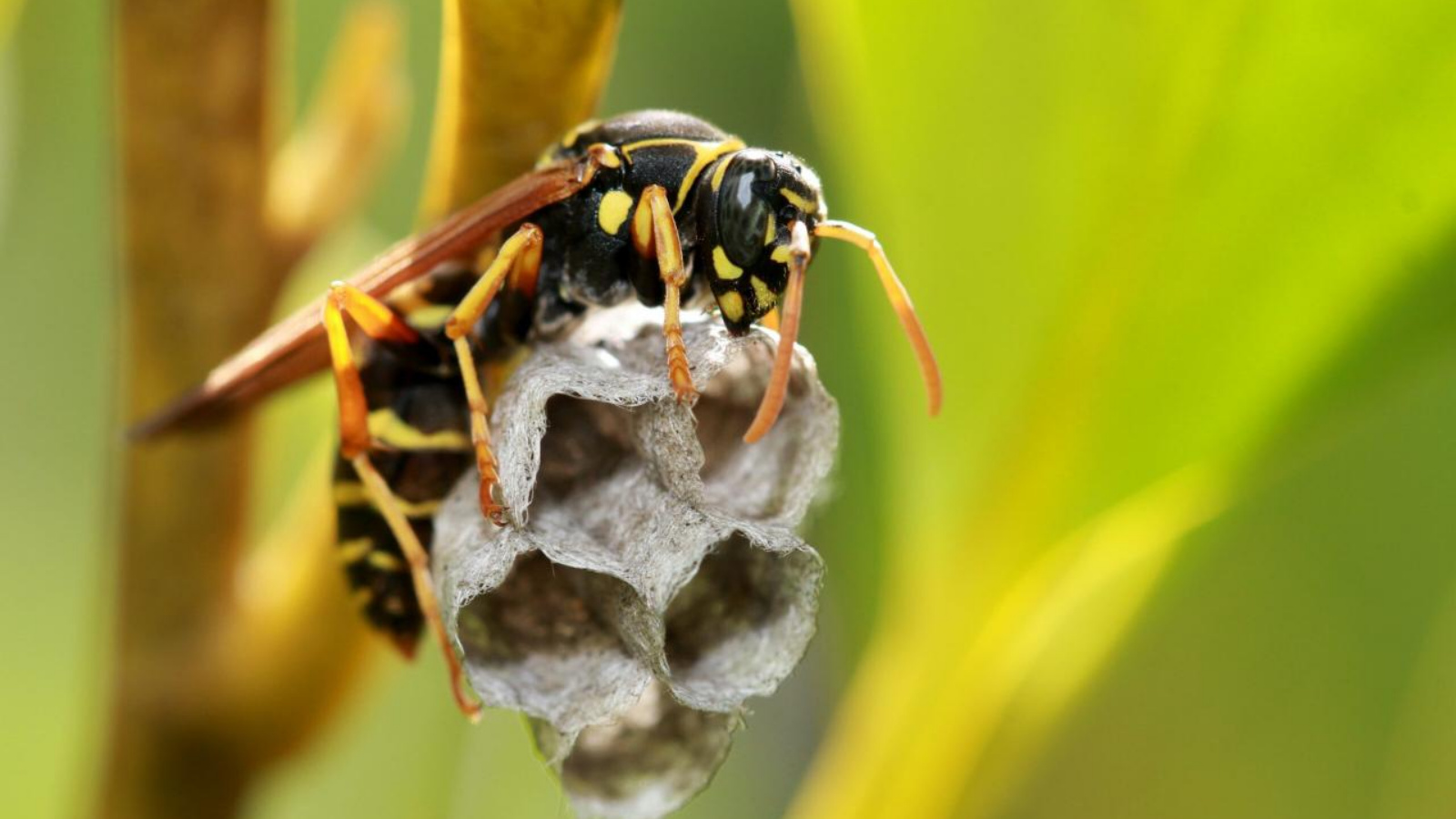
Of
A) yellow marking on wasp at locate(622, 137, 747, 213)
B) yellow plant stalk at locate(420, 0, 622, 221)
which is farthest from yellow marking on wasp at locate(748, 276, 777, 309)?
yellow plant stalk at locate(420, 0, 622, 221)

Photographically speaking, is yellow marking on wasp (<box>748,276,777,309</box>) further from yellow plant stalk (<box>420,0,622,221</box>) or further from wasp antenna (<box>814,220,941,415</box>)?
yellow plant stalk (<box>420,0,622,221</box>)

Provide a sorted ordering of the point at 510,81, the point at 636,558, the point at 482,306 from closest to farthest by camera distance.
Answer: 1. the point at 510,81
2. the point at 636,558
3. the point at 482,306

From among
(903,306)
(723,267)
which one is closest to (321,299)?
(723,267)

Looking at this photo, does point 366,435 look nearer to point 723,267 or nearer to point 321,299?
point 321,299

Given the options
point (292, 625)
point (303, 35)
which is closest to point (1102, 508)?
point (292, 625)

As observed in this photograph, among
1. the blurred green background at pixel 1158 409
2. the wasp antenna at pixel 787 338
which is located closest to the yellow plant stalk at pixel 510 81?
the wasp antenna at pixel 787 338

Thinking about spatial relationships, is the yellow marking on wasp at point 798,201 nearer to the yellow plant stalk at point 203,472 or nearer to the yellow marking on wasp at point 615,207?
the yellow marking on wasp at point 615,207

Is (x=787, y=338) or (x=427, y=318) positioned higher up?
(x=787, y=338)
